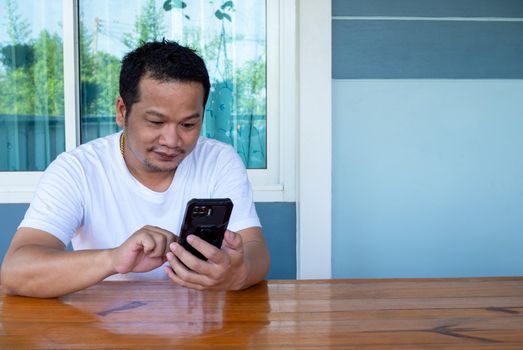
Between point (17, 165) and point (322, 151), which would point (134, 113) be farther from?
point (17, 165)

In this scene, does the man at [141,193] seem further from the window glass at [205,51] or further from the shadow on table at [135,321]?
the window glass at [205,51]

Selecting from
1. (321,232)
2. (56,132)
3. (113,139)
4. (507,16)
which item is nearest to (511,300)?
(113,139)

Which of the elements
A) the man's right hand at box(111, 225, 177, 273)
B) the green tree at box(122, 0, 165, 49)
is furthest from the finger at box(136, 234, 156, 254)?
the green tree at box(122, 0, 165, 49)

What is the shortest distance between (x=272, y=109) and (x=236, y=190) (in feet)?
5.18

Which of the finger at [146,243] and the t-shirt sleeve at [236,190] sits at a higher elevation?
the t-shirt sleeve at [236,190]

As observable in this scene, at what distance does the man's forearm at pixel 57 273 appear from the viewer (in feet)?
5.14

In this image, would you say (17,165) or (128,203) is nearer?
(128,203)

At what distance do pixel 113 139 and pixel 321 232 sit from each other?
157 cm

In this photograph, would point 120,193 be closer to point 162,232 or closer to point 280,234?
point 162,232

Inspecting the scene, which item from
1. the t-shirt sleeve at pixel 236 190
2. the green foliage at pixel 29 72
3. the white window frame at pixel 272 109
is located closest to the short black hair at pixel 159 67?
the t-shirt sleeve at pixel 236 190

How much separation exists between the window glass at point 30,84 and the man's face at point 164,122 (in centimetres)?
175

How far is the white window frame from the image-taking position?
11.5 feet

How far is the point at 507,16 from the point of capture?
3527mm

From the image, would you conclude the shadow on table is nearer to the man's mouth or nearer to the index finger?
the index finger
